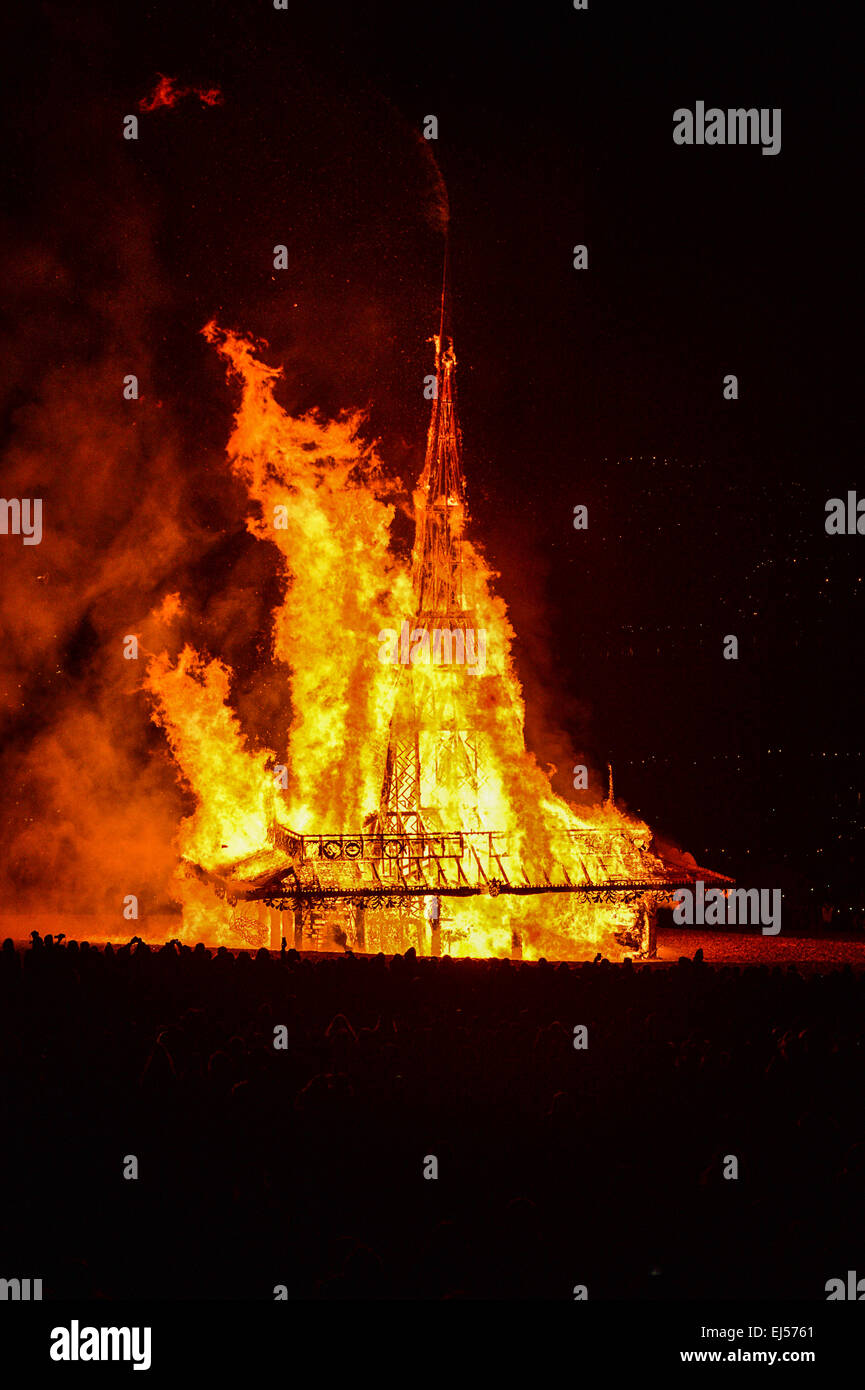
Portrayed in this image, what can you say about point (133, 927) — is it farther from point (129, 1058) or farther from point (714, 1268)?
point (714, 1268)

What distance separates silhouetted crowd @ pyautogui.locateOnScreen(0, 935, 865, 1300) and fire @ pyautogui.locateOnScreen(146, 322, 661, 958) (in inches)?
593

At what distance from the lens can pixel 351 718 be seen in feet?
130

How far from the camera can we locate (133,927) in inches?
1607

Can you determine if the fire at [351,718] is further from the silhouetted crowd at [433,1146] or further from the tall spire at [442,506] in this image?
the silhouetted crowd at [433,1146]

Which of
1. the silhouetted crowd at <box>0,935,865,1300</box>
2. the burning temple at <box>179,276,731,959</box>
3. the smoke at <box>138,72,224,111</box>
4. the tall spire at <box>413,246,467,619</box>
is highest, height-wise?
the smoke at <box>138,72,224,111</box>

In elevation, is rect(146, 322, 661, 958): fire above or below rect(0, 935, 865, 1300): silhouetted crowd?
above

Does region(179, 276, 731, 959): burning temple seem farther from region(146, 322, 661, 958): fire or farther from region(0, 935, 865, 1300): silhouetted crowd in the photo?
region(0, 935, 865, 1300): silhouetted crowd

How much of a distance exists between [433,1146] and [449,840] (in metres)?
20.7

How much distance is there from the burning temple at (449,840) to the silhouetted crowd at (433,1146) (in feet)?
44.8

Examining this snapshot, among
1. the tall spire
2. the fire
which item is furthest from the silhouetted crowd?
the tall spire

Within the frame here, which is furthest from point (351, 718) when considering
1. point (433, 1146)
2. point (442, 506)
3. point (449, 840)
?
point (433, 1146)

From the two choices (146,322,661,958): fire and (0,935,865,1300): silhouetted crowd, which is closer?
(0,935,865,1300): silhouetted crowd

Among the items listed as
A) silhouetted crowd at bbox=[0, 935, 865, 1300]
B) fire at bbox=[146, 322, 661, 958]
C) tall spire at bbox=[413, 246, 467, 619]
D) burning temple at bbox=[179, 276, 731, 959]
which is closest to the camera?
silhouetted crowd at bbox=[0, 935, 865, 1300]

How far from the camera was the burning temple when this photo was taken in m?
34.1
